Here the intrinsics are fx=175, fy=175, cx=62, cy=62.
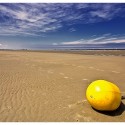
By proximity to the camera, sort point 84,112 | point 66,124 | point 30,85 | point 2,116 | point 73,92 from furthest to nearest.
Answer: point 30,85, point 73,92, point 84,112, point 2,116, point 66,124

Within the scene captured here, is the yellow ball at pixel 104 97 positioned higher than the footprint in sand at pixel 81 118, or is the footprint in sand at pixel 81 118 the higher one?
the yellow ball at pixel 104 97

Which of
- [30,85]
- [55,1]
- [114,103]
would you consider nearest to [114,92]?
[114,103]

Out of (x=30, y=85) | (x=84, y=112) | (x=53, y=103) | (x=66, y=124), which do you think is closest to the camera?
(x=66, y=124)

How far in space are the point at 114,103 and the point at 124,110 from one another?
0.66 metres

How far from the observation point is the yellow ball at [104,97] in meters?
4.52

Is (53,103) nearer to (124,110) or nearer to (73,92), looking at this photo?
(73,92)

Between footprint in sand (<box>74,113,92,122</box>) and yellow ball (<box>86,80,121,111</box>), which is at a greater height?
yellow ball (<box>86,80,121,111</box>)

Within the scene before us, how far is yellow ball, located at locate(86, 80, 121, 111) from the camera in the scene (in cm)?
452

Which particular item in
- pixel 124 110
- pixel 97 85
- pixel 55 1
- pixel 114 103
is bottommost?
pixel 124 110

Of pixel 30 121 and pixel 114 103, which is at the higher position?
pixel 114 103

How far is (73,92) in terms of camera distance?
671 centimetres

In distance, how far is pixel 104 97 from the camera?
4.52 metres

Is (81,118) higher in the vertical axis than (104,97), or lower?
lower

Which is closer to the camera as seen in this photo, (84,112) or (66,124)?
(66,124)
